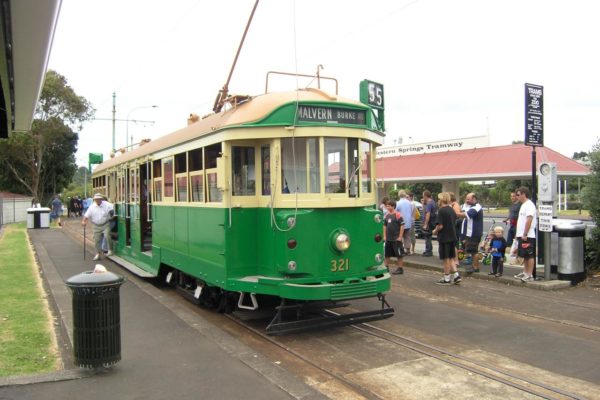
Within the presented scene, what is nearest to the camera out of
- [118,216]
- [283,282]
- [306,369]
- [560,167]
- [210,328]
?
[306,369]

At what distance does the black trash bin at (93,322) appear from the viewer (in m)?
5.19

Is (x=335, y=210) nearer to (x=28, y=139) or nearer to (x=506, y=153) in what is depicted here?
(x=506, y=153)

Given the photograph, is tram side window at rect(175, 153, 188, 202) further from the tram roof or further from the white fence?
the white fence

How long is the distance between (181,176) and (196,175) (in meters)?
0.75

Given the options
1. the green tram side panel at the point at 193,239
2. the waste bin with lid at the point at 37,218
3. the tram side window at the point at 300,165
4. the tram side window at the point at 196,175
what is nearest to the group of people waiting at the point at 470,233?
the tram side window at the point at 300,165

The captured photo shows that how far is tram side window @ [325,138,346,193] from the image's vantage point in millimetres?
6871

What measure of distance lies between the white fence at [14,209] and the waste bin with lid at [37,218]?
7.75 metres

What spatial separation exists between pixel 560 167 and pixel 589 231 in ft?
46.9

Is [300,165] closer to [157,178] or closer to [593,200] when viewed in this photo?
[157,178]

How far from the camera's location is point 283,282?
661 cm

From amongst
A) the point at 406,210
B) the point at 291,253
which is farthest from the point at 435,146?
the point at 291,253

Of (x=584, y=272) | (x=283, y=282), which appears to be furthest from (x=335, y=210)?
(x=584, y=272)

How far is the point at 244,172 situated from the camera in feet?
23.6

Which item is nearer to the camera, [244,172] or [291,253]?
[291,253]
